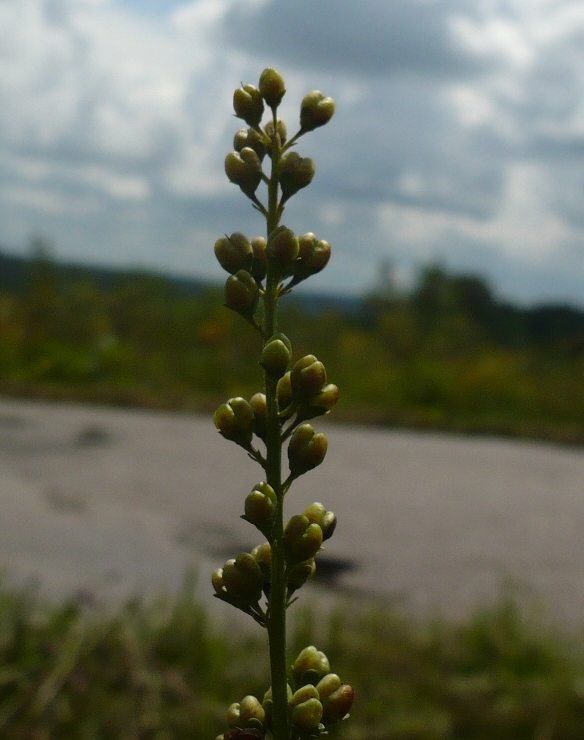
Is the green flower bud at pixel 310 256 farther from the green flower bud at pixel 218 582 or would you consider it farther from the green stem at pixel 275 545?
the green flower bud at pixel 218 582

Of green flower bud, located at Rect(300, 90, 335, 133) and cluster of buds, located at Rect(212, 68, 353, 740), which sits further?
green flower bud, located at Rect(300, 90, 335, 133)

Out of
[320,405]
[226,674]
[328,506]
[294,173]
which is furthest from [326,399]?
[328,506]

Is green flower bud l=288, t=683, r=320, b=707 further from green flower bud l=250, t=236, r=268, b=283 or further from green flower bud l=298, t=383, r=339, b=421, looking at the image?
green flower bud l=250, t=236, r=268, b=283

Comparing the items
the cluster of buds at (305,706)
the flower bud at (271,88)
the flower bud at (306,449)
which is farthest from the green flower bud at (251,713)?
the flower bud at (271,88)

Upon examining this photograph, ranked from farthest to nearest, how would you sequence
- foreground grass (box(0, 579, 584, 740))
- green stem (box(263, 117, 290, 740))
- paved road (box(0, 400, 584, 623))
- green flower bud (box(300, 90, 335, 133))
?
paved road (box(0, 400, 584, 623)) → foreground grass (box(0, 579, 584, 740)) → green flower bud (box(300, 90, 335, 133)) → green stem (box(263, 117, 290, 740))

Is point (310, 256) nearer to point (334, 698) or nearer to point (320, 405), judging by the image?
point (320, 405)

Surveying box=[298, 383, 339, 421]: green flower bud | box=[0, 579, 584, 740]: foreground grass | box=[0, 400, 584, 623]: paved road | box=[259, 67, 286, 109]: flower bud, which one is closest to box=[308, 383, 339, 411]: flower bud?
box=[298, 383, 339, 421]: green flower bud

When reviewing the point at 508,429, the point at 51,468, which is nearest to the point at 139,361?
the point at 51,468
